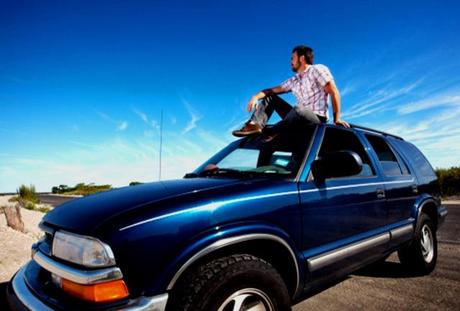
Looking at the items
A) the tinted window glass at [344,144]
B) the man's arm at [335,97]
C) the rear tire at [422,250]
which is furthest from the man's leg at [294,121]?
the rear tire at [422,250]

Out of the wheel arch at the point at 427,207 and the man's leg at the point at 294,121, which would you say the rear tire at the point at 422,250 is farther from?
the man's leg at the point at 294,121

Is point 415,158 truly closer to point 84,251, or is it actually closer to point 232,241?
point 232,241

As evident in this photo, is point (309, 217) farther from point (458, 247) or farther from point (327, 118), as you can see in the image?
point (458, 247)

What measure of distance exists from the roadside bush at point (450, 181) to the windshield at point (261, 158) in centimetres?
1655

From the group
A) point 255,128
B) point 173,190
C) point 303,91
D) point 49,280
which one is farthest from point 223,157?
point 49,280

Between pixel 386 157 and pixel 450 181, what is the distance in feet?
50.6

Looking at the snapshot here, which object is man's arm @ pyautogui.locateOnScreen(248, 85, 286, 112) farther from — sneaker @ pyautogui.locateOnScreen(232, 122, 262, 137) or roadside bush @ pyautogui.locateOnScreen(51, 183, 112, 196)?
roadside bush @ pyautogui.locateOnScreen(51, 183, 112, 196)

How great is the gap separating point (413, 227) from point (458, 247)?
2.38 metres

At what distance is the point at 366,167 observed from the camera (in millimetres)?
3145

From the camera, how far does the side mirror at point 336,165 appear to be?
2.27 meters

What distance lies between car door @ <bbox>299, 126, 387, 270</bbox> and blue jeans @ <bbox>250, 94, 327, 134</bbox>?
240 millimetres

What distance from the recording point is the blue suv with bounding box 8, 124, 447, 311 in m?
1.50

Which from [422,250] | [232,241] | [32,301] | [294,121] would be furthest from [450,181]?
A: [32,301]

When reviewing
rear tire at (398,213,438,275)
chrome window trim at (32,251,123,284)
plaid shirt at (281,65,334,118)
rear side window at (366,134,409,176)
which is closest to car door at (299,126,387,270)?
rear side window at (366,134,409,176)
